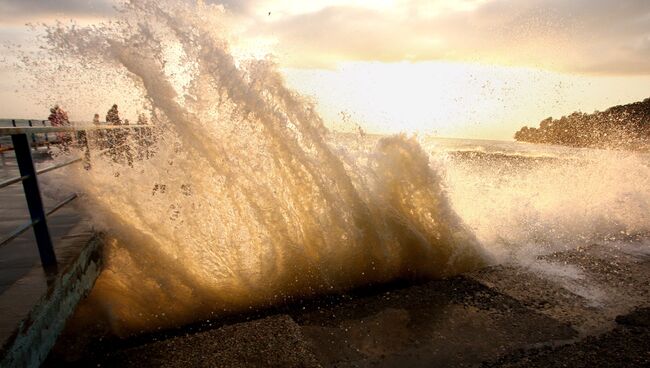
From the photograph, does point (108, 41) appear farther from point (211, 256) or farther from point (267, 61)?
point (211, 256)

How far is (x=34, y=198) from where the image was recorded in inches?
114

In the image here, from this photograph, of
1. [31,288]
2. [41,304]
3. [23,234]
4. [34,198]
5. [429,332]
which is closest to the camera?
[41,304]

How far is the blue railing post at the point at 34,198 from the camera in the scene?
2.77 metres

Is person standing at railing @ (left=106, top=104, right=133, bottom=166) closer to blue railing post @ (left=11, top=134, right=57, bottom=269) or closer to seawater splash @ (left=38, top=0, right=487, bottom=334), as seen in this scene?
seawater splash @ (left=38, top=0, right=487, bottom=334)

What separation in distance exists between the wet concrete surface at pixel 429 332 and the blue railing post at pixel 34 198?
1.04 m

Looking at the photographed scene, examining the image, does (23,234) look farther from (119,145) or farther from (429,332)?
(429,332)

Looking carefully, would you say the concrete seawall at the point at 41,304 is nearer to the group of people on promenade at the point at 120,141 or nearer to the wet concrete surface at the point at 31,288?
the wet concrete surface at the point at 31,288

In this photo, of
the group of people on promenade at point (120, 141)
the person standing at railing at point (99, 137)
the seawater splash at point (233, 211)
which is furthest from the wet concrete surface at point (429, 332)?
the person standing at railing at point (99, 137)

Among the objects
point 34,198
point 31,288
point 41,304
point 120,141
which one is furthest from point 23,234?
point 120,141

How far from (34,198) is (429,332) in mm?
3663

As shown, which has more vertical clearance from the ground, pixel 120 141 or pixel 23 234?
pixel 120 141

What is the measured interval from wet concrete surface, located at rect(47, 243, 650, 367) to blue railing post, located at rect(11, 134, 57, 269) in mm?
1041

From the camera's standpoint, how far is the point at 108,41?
14.0ft

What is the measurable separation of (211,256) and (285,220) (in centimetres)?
→ 99
